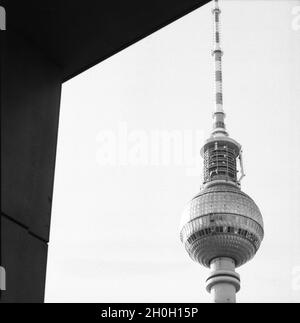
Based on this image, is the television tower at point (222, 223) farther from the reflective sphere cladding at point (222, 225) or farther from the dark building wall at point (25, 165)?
the dark building wall at point (25, 165)

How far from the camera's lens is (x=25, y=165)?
3.79m

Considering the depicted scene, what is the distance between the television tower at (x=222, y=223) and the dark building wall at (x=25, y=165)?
87.7 meters

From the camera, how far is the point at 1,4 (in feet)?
12.7

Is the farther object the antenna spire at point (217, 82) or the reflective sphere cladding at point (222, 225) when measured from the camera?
the antenna spire at point (217, 82)

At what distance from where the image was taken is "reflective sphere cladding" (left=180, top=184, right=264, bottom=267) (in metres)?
91.3

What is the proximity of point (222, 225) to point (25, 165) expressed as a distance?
88946mm

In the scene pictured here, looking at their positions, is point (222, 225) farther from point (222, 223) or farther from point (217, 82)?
point (217, 82)

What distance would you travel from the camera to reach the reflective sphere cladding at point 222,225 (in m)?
91.3

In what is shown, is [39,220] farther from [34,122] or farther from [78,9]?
[78,9]

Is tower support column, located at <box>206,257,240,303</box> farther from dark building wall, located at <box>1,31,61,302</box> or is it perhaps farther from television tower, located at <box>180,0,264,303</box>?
dark building wall, located at <box>1,31,61,302</box>

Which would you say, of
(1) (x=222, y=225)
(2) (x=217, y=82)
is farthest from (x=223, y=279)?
(2) (x=217, y=82)

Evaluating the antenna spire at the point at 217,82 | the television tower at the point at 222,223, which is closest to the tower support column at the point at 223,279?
the television tower at the point at 222,223
